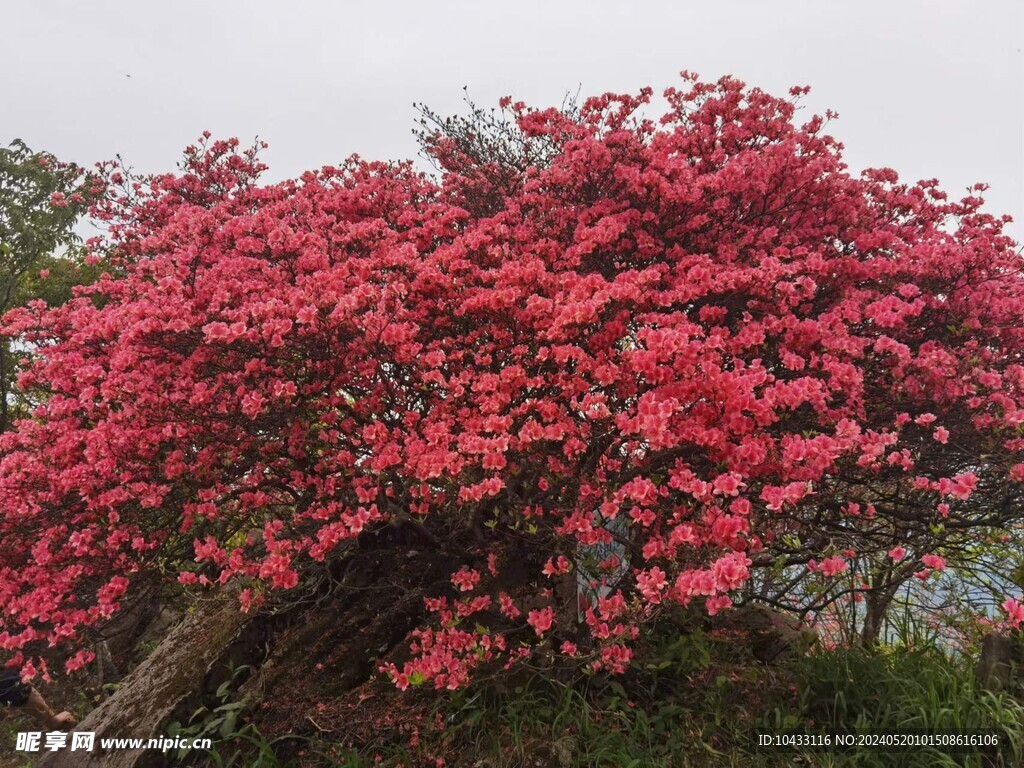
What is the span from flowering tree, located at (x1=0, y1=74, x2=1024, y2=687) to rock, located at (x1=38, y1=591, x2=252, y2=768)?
693mm

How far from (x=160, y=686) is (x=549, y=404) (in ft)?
16.0

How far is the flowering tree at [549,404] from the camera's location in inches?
179

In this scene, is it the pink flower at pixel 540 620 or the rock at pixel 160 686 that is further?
the rock at pixel 160 686

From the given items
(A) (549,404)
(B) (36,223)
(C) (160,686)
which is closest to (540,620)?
(A) (549,404)

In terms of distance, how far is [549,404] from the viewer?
4.67 m

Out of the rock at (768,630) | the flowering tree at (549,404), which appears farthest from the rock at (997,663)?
the rock at (768,630)

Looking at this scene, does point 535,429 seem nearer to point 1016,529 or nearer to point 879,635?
point 1016,529

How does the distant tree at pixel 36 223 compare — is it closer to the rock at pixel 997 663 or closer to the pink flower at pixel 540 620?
the pink flower at pixel 540 620

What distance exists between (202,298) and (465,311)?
2.52 metres

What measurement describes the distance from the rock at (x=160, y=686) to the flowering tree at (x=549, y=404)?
693mm

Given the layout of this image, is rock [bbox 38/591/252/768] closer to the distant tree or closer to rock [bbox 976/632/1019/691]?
rock [bbox 976/632/1019/691]

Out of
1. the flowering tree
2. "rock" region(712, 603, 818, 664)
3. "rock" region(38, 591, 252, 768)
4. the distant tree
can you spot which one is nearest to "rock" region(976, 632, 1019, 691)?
the flowering tree

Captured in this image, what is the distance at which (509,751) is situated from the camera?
505 cm

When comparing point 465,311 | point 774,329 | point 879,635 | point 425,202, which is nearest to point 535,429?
point 465,311
